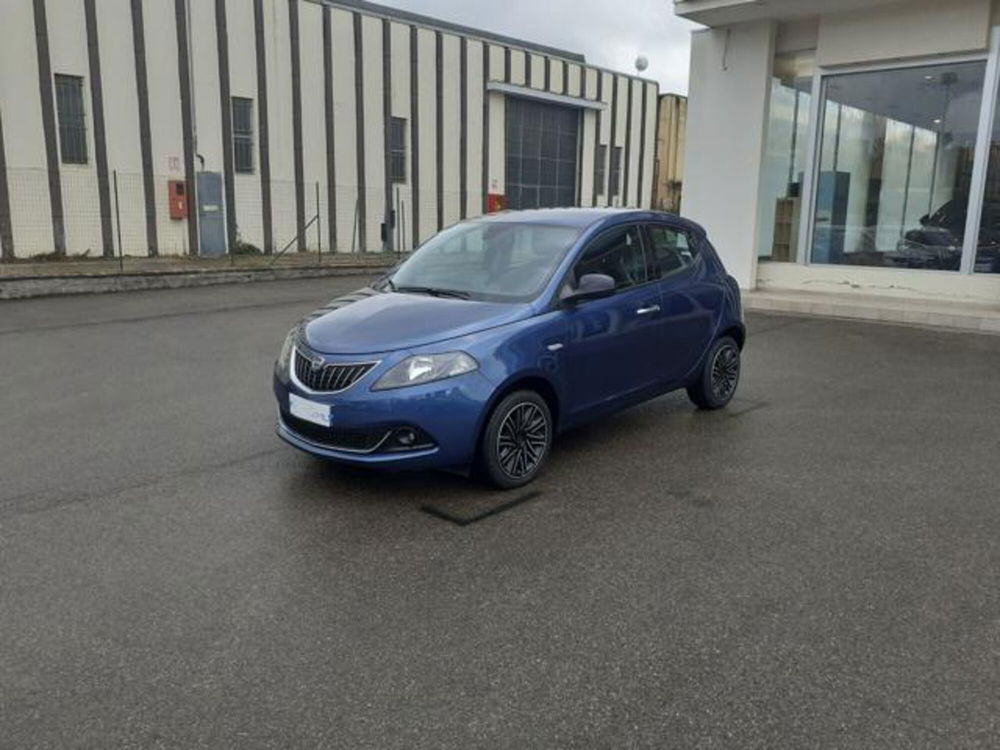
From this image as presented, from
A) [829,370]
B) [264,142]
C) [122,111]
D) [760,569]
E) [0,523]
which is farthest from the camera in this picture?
[264,142]

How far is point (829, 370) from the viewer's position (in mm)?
8742

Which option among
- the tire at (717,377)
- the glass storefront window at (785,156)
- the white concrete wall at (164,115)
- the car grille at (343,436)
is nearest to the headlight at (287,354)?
the car grille at (343,436)

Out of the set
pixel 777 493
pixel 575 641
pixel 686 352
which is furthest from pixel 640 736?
pixel 686 352

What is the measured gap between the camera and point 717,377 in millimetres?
6961

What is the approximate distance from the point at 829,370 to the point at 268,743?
753 centimetres

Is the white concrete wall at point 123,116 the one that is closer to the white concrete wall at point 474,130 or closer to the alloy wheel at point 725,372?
the white concrete wall at point 474,130

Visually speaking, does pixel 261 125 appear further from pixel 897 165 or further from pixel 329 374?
pixel 329 374

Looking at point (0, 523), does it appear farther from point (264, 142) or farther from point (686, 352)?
point (264, 142)

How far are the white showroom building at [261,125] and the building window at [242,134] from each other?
40 mm

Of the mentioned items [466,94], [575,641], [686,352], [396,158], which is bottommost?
[575,641]

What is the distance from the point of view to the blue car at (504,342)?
4.64 meters

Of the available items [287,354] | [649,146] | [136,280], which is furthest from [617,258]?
[649,146]

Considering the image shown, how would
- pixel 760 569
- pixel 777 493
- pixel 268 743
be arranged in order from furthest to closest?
pixel 777 493
pixel 760 569
pixel 268 743

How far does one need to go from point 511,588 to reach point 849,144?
1238 centimetres
